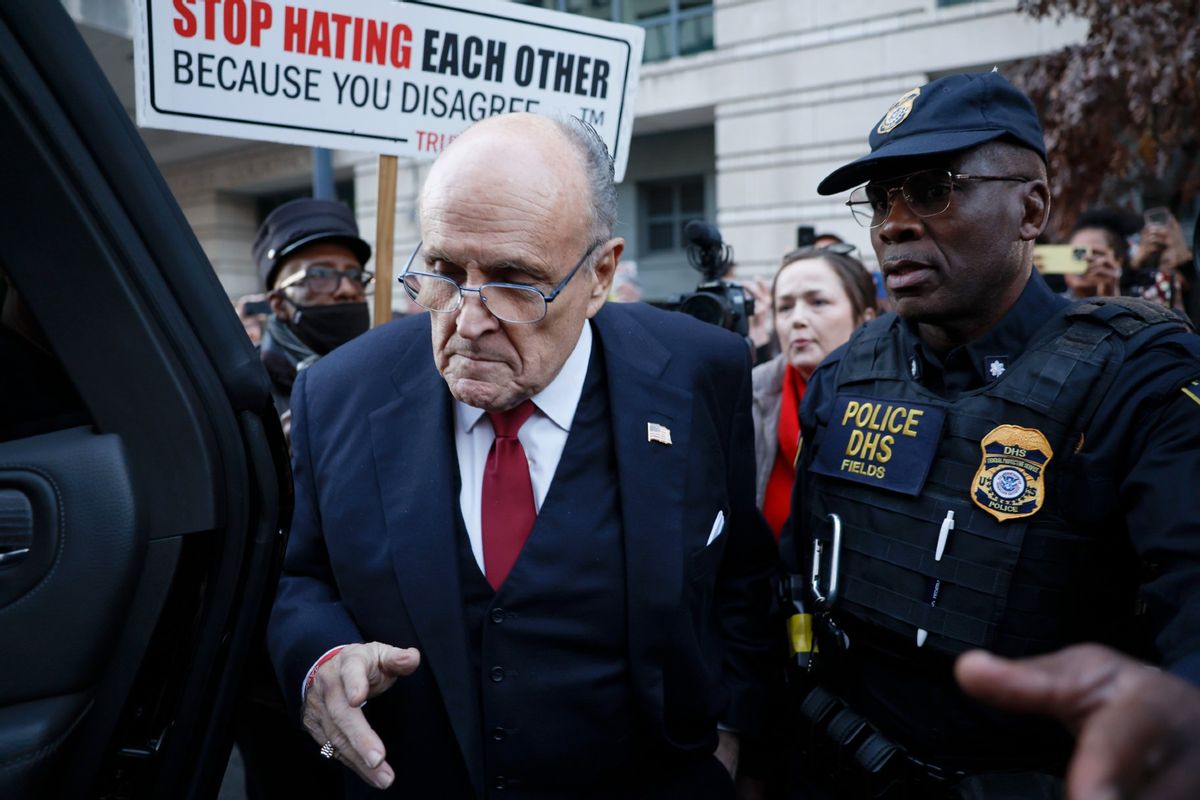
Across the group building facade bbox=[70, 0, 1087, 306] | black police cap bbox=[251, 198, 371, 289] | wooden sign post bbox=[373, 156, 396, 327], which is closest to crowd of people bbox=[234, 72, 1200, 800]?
wooden sign post bbox=[373, 156, 396, 327]

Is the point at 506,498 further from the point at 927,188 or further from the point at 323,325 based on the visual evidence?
the point at 323,325

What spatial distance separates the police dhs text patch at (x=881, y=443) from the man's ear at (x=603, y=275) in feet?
1.94

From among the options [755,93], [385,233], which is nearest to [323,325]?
[385,233]

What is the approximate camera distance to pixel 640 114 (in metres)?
12.6

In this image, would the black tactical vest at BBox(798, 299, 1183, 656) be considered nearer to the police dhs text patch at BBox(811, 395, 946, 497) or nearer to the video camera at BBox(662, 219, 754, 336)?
the police dhs text patch at BBox(811, 395, 946, 497)

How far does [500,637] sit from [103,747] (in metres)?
0.66

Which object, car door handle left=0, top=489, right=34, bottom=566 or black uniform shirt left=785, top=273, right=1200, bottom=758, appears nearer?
car door handle left=0, top=489, right=34, bottom=566

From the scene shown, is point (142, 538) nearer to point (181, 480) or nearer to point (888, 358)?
point (181, 480)

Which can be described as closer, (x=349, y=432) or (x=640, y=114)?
(x=349, y=432)

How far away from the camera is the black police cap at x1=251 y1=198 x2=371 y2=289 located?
3.30 meters

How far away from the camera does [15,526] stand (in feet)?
3.55

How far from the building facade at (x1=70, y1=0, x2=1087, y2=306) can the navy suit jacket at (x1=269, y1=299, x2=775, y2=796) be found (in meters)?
7.46

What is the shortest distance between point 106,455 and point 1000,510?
142 centimetres

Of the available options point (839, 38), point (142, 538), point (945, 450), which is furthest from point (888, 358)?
point (839, 38)
